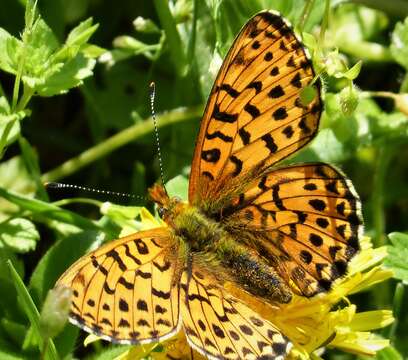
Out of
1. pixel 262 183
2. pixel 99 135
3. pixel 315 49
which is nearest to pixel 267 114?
pixel 262 183

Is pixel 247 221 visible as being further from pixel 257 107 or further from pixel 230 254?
pixel 257 107

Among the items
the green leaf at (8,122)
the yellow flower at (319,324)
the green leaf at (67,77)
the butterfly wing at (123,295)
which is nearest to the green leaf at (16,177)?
the green leaf at (8,122)

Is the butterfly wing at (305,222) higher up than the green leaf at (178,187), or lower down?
lower down

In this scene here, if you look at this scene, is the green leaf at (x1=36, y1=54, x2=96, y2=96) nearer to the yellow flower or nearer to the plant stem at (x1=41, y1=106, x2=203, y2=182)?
the plant stem at (x1=41, y1=106, x2=203, y2=182)

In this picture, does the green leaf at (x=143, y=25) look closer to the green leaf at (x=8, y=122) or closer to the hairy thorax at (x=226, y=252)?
the green leaf at (x=8, y=122)

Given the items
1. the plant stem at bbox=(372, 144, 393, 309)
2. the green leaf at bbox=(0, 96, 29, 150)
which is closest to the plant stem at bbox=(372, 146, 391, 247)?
the plant stem at bbox=(372, 144, 393, 309)

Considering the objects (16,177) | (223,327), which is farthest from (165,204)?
(16,177)
